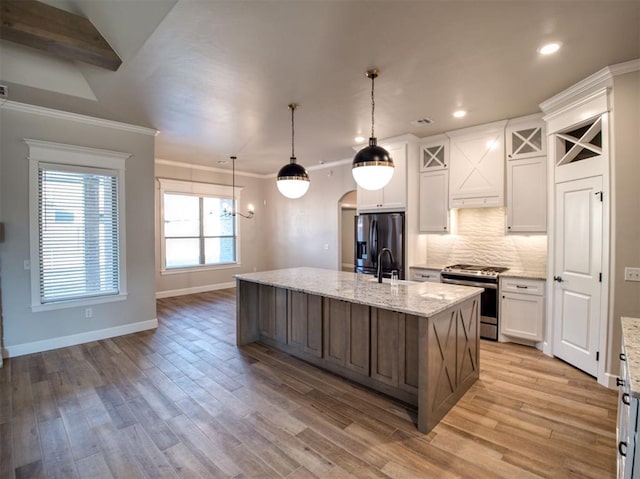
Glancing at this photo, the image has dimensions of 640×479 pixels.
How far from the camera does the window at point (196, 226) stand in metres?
6.96

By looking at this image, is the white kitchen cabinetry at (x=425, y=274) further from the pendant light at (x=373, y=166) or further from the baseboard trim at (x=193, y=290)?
the baseboard trim at (x=193, y=290)

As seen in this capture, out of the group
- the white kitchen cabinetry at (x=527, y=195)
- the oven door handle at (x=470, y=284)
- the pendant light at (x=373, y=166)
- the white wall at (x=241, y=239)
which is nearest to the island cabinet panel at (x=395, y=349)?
the pendant light at (x=373, y=166)

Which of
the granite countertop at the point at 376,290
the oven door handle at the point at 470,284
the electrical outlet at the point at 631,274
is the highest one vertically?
the electrical outlet at the point at 631,274

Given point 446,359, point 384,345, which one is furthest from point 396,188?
point 446,359

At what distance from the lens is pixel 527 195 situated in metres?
4.10

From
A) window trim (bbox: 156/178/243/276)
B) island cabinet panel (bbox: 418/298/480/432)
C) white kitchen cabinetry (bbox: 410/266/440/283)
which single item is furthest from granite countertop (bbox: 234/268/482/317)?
window trim (bbox: 156/178/243/276)

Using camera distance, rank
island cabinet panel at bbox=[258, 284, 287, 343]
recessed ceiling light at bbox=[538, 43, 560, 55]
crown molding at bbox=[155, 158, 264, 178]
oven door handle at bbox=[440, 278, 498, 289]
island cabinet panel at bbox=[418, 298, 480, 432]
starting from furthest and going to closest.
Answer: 1. crown molding at bbox=[155, 158, 264, 178]
2. oven door handle at bbox=[440, 278, 498, 289]
3. island cabinet panel at bbox=[258, 284, 287, 343]
4. recessed ceiling light at bbox=[538, 43, 560, 55]
5. island cabinet panel at bbox=[418, 298, 480, 432]

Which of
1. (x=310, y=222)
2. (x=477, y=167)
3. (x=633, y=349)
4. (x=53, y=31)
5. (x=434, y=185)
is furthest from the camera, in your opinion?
(x=310, y=222)

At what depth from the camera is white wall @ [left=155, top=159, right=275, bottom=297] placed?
6.88 m

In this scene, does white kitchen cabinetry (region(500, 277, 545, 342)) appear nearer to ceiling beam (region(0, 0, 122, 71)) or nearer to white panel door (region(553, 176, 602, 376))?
white panel door (region(553, 176, 602, 376))

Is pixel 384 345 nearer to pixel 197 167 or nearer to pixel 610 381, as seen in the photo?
pixel 610 381

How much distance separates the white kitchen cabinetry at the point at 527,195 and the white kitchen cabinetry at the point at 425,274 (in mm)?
1124

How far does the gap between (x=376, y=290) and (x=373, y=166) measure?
1.13 metres

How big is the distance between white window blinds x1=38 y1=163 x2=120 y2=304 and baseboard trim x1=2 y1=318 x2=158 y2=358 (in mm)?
500
